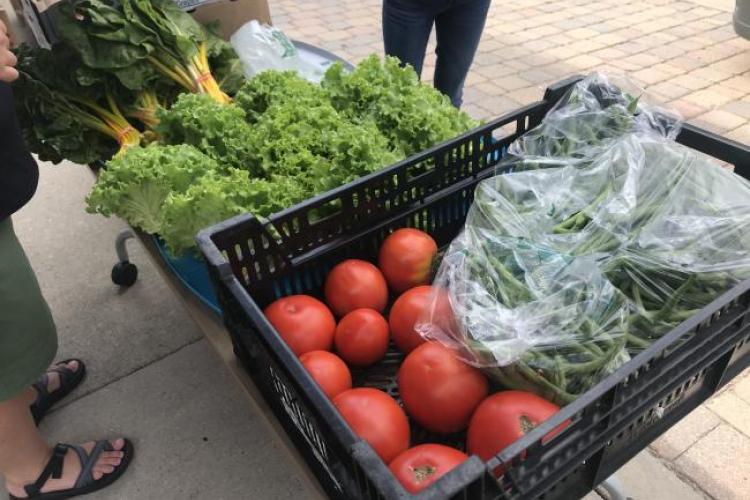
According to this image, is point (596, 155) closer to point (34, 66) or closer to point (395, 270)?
point (395, 270)

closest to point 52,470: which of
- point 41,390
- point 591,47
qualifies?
point 41,390

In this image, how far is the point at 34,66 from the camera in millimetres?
2158

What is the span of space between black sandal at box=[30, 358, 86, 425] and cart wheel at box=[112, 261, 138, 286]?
0.51m

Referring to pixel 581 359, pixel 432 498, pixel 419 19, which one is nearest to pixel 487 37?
pixel 419 19

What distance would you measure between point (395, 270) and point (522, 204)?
328mm

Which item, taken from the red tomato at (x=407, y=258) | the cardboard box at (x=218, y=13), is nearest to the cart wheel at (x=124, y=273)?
the cardboard box at (x=218, y=13)

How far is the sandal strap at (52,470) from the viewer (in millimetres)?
2096

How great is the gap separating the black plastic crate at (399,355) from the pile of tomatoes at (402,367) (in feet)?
0.20

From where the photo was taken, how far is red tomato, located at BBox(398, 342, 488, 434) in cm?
112

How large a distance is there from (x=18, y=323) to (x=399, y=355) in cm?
115

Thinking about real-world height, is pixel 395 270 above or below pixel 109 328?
above

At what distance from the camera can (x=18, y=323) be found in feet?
5.79

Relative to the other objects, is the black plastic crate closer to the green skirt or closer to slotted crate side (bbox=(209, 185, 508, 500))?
slotted crate side (bbox=(209, 185, 508, 500))

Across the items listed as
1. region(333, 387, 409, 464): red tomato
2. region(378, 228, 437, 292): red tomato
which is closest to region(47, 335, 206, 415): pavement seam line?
region(378, 228, 437, 292): red tomato
